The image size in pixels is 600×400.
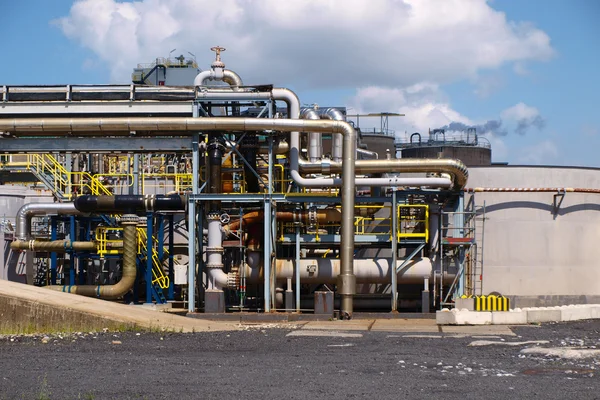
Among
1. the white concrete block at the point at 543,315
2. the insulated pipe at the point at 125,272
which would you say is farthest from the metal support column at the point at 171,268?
the white concrete block at the point at 543,315

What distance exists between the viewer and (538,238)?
29594 mm

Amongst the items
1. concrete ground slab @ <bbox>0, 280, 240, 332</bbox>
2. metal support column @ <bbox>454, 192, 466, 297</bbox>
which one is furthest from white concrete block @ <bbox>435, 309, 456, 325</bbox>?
concrete ground slab @ <bbox>0, 280, 240, 332</bbox>

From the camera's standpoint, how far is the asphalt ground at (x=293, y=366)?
41.2 ft

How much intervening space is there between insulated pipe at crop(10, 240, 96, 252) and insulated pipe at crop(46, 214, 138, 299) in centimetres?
161

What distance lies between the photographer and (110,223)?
109ft

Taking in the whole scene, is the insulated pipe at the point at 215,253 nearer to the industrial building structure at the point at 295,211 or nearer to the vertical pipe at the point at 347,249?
the industrial building structure at the point at 295,211

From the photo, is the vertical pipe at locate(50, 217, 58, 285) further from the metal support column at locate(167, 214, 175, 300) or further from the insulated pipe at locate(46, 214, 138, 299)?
the metal support column at locate(167, 214, 175, 300)

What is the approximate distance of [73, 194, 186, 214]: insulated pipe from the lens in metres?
29.7

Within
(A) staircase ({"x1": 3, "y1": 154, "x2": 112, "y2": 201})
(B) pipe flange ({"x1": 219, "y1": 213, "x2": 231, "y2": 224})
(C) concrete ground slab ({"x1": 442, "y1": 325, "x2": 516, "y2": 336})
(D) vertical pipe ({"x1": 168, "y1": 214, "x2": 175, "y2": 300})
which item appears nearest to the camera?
(C) concrete ground slab ({"x1": 442, "y1": 325, "x2": 516, "y2": 336})

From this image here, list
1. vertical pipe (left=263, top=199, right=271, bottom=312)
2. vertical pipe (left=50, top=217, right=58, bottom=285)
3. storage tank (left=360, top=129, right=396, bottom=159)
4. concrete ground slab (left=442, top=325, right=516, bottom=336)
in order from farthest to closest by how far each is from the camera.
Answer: storage tank (left=360, top=129, right=396, bottom=159) → vertical pipe (left=50, top=217, right=58, bottom=285) → vertical pipe (left=263, top=199, right=271, bottom=312) → concrete ground slab (left=442, top=325, right=516, bottom=336)

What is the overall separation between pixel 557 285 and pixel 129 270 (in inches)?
578

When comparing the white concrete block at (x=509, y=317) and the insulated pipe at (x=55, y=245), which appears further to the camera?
the insulated pipe at (x=55, y=245)

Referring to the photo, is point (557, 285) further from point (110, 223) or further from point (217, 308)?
point (110, 223)

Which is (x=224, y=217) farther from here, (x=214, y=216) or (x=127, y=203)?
(x=127, y=203)
